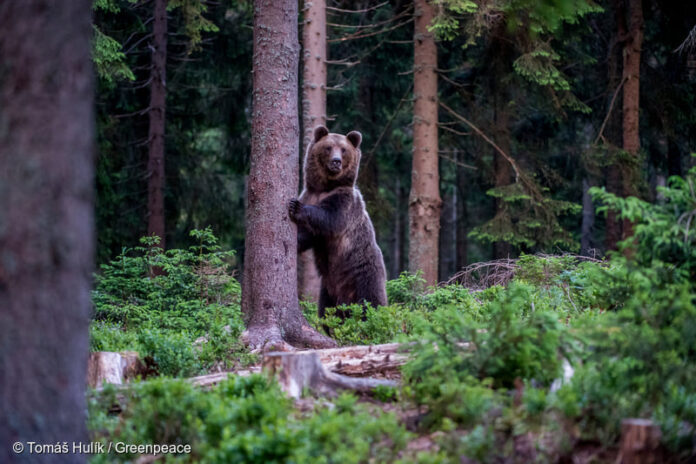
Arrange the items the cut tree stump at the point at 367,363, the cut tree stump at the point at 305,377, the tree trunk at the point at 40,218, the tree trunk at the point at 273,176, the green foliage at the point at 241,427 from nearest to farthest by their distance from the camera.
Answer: the tree trunk at the point at 40,218 → the green foliage at the point at 241,427 → the cut tree stump at the point at 305,377 → the cut tree stump at the point at 367,363 → the tree trunk at the point at 273,176

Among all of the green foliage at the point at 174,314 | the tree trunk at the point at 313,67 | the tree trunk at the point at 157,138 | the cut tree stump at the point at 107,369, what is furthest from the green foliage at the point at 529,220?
the cut tree stump at the point at 107,369

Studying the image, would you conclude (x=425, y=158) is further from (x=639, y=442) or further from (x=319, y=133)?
(x=639, y=442)

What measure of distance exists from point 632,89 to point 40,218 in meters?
15.5

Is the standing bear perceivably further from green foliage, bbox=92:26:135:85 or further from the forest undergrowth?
green foliage, bbox=92:26:135:85

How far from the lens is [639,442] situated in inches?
132

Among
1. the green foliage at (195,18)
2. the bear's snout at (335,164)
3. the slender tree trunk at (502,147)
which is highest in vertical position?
the green foliage at (195,18)

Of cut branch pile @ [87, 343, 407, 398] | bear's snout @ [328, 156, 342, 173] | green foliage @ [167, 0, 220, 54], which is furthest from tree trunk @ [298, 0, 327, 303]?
cut branch pile @ [87, 343, 407, 398]

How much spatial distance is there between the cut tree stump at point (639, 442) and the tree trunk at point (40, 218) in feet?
9.19

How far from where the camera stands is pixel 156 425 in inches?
149

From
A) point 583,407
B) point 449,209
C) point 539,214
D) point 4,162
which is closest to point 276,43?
point 4,162

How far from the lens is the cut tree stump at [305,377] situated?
4.51 metres

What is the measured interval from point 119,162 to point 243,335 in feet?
43.4

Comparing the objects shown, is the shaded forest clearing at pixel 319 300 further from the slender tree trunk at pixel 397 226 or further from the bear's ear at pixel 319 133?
the slender tree trunk at pixel 397 226

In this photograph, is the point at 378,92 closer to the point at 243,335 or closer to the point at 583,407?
the point at 243,335
